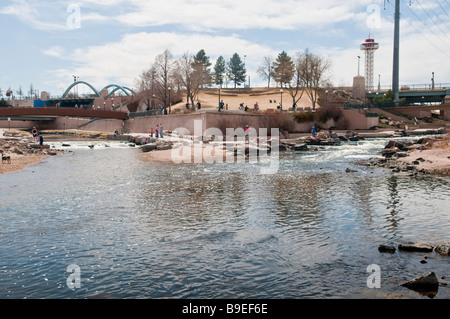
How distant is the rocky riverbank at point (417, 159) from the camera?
92.2 feet

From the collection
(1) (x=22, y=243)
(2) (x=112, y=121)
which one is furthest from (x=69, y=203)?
(2) (x=112, y=121)

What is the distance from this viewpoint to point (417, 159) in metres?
31.8

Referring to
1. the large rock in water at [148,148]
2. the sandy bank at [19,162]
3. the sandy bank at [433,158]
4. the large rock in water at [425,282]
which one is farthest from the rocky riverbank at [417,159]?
the sandy bank at [19,162]

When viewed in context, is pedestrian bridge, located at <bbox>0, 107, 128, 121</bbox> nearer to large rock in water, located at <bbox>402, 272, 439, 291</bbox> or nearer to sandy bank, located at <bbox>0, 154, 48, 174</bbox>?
sandy bank, located at <bbox>0, 154, 48, 174</bbox>

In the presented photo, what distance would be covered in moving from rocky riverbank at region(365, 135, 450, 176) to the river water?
9.83 feet

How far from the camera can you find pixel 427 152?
3553 cm

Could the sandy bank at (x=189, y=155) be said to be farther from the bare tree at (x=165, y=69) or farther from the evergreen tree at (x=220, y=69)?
the evergreen tree at (x=220, y=69)

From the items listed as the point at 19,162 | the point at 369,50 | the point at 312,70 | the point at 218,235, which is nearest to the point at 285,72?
the point at 312,70

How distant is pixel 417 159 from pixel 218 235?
913 inches

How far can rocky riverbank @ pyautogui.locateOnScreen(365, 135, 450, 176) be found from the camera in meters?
28.1
